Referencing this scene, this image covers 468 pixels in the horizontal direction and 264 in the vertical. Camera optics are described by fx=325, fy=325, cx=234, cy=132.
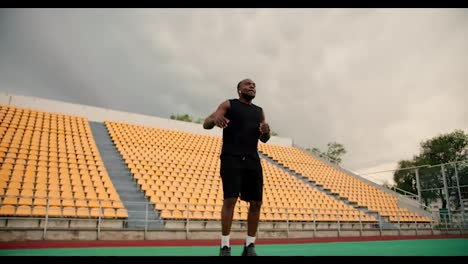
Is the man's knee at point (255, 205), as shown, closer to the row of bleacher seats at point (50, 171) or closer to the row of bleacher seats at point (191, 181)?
the row of bleacher seats at point (191, 181)

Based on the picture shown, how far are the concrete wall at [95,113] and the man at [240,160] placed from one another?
14.5 meters

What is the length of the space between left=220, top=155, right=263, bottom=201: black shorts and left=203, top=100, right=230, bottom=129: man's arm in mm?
299

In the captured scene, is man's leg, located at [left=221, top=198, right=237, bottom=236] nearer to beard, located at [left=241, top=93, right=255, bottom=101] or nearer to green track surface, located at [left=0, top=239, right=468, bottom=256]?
beard, located at [left=241, top=93, right=255, bottom=101]

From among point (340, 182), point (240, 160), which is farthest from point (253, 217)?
point (340, 182)

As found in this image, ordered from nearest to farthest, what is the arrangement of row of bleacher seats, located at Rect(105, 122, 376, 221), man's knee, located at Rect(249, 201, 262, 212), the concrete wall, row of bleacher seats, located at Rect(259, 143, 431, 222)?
man's knee, located at Rect(249, 201, 262, 212) < row of bleacher seats, located at Rect(105, 122, 376, 221) < row of bleacher seats, located at Rect(259, 143, 431, 222) < the concrete wall

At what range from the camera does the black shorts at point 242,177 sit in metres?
2.68

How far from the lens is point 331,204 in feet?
41.5

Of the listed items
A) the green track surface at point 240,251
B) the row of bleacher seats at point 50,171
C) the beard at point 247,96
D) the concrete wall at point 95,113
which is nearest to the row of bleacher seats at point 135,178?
the row of bleacher seats at point 50,171

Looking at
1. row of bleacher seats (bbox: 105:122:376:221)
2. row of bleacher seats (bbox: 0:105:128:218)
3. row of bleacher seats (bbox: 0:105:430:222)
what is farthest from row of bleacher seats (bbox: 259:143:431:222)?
row of bleacher seats (bbox: 0:105:128:218)

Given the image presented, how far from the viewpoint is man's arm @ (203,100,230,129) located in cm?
263

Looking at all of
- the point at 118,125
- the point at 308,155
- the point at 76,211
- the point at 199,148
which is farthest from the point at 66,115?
the point at 308,155
